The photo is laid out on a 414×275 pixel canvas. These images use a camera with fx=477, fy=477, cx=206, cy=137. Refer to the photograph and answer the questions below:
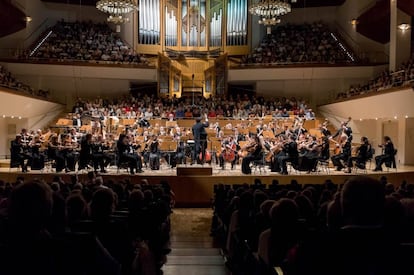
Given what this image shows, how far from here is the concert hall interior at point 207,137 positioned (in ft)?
7.64

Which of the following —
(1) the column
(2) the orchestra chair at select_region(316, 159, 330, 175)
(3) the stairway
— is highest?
(1) the column

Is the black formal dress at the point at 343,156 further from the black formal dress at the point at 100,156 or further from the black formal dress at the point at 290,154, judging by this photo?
the black formal dress at the point at 100,156

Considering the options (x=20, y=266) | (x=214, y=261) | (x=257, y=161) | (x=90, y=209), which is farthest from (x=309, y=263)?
(x=257, y=161)

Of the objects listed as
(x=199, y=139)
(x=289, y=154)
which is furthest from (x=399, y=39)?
(x=199, y=139)

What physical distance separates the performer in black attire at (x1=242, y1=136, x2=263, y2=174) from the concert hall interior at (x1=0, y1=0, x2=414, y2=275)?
34 mm

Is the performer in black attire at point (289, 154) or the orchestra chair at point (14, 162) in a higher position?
the performer in black attire at point (289, 154)

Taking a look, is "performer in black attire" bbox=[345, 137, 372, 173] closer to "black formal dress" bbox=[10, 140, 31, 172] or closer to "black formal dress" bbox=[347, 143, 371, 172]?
"black formal dress" bbox=[347, 143, 371, 172]

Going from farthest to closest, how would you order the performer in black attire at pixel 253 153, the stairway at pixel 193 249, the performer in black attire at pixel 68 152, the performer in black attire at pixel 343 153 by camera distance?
the performer in black attire at pixel 343 153 → the performer in black attire at pixel 68 152 → the performer in black attire at pixel 253 153 → the stairway at pixel 193 249

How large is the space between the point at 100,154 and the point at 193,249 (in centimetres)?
603

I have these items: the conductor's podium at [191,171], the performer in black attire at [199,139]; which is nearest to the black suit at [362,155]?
the performer in black attire at [199,139]

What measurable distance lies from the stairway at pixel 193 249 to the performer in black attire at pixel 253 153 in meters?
2.32

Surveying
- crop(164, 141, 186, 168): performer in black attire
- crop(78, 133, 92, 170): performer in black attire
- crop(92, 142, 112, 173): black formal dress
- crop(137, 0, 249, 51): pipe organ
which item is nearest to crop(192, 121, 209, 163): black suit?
crop(164, 141, 186, 168): performer in black attire

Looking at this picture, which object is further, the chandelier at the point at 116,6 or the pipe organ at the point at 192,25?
→ the pipe organ at the point at 192,25

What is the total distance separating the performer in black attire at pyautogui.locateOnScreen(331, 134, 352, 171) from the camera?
1220 cm
